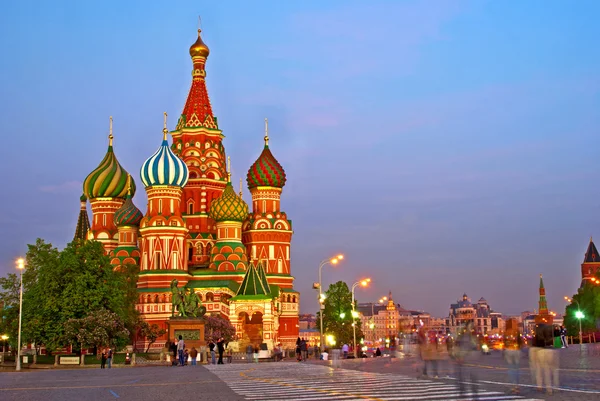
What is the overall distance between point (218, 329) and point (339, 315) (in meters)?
26.3

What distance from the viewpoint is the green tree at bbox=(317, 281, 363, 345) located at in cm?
10031

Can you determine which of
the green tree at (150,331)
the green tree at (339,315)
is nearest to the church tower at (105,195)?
the green tree at (150,331)

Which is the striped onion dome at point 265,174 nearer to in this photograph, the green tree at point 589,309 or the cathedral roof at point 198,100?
the cathedral roof at point 198,100

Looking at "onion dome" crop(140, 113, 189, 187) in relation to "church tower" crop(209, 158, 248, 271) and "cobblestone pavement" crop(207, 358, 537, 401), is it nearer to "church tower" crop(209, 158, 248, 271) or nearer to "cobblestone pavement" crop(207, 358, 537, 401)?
"church tower" crop(209, 158, 248, 271)

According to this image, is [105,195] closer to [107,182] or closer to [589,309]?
[107,182]

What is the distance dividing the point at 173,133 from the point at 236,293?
25274 millimetres

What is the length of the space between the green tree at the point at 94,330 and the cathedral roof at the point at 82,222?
5418 cm

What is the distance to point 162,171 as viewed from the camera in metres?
90.0

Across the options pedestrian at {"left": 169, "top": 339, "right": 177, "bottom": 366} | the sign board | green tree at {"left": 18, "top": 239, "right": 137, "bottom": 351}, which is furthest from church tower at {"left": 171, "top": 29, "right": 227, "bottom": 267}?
pedestrian at {"left": 169, "top": 339, "right": 177, "bottom": 366}

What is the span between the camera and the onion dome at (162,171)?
90000 mm

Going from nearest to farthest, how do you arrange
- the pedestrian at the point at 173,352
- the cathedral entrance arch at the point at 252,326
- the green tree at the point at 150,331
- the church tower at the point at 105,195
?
the pedestrian at the point at 173,352, the green tree at the point at 150,331, the cathedral entrance arch at the point at 252,326, the church tower at the point at 105,195

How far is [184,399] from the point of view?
726 inches

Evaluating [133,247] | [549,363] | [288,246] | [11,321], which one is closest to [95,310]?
[11,321]

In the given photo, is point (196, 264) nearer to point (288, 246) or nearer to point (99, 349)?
point (288, 246)
